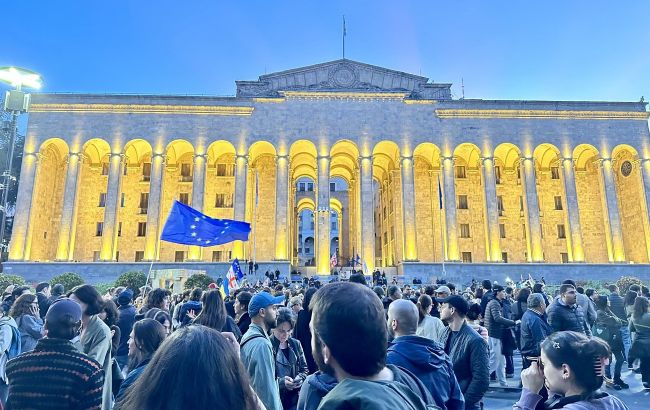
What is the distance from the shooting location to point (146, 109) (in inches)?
1491

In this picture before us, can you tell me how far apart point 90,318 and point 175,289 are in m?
23.4

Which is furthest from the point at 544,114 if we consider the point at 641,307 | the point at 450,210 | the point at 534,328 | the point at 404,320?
the point at 404,320

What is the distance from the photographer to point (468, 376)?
474 cm

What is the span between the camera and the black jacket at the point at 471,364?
4.59 m

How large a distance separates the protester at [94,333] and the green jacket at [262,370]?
1.49 m

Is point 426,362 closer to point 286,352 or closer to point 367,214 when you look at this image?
point 286,352

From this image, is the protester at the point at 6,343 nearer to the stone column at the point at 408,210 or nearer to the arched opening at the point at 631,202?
the stone column at the point at 408,210

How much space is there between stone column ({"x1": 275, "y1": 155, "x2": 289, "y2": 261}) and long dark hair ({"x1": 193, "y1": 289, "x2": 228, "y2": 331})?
100 feet

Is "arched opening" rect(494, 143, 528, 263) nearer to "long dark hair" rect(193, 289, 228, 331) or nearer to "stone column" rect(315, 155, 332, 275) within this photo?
"stone column" rect(315, 155, 332, 275)

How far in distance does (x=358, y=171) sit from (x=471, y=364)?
34.8 meters

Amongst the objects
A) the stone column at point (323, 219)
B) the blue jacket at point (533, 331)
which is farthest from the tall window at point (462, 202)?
the blue jacket at point (533, 331)

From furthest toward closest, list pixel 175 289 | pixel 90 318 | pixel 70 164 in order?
pixel 70 164, pixel 175 289, pixel 90 318

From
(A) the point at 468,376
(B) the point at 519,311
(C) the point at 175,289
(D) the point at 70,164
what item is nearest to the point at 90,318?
(A) the point at 468,376

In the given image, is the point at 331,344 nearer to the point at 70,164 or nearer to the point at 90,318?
the point at 90,318
